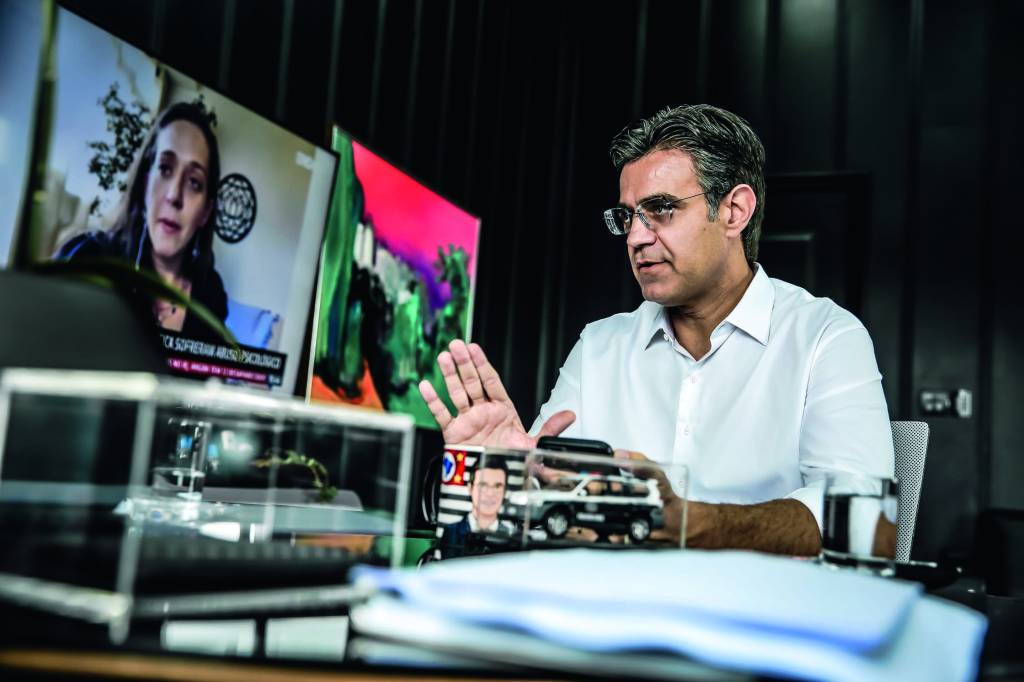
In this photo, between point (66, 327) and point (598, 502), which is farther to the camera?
point (598, 502)

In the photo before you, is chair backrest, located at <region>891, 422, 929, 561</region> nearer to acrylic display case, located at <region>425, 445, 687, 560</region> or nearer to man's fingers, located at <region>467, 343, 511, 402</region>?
man's fingers, located at <region>467, 343, 511, 402</region>

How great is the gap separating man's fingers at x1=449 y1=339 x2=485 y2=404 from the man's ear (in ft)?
2.99

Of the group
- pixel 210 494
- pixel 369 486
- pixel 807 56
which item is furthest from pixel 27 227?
pixel 807 56

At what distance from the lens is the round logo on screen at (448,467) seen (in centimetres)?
103

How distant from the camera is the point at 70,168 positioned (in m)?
1.43

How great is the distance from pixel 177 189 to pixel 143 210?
4.0 inches

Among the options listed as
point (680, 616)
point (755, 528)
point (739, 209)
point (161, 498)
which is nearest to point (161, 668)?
point (680, 616)

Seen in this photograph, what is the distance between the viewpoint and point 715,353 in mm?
1872

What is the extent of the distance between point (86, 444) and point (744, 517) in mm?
800

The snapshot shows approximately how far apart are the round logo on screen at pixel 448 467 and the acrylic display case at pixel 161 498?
351 mm

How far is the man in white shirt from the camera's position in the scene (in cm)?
163

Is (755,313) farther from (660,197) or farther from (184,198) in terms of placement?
(184,198)

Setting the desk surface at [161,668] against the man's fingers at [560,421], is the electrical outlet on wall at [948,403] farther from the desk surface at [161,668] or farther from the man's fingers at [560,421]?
the desk surface at [161,668]

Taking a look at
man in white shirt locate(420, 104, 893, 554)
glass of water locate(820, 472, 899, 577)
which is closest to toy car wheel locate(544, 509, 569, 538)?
glass of water locate(820, 472, 899, 577)
